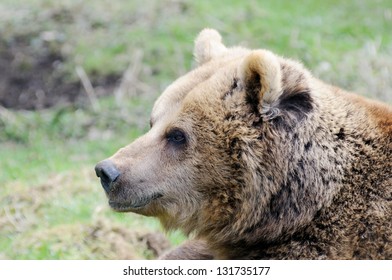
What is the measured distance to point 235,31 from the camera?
46.1 feet

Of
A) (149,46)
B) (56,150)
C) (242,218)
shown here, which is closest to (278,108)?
(242,218)

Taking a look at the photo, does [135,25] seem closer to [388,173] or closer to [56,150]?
[56,150]

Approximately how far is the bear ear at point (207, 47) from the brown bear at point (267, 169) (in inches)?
24.4

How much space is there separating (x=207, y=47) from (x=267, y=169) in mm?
1402

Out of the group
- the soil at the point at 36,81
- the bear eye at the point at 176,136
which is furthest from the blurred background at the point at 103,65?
the bear eye at the point at 176,136

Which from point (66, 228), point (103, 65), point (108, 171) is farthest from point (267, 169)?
point (103, 65)

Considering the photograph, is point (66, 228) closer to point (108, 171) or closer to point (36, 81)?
point (108, 171)

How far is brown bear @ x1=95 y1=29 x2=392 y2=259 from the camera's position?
17.5ft

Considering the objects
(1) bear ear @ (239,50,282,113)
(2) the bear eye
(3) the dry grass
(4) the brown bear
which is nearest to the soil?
(3) the dry grass

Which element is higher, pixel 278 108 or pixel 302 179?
pixel 278 108

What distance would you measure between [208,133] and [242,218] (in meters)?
0.62

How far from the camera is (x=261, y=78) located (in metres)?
5.29

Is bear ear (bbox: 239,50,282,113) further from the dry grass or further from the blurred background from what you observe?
the blurred background

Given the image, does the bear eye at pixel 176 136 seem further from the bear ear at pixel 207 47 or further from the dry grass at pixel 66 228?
the dry grass at pixel 66 228
